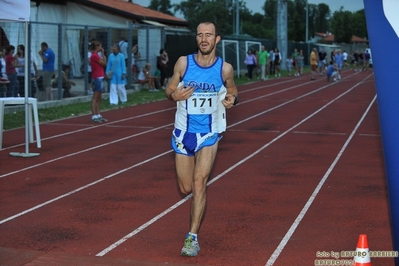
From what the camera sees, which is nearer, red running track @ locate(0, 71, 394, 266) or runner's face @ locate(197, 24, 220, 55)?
runner's face @ locate(197, 24, 220, 55)

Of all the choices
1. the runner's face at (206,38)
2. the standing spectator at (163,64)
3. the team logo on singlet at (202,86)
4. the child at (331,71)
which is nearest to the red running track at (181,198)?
the team logo on singlet at (202,86)

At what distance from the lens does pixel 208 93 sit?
7.23m

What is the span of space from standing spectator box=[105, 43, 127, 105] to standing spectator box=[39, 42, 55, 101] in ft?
5.09

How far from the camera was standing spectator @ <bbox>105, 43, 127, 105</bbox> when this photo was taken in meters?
21.4

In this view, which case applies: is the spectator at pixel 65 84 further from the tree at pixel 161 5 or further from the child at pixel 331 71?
the tree at pixel 161 5

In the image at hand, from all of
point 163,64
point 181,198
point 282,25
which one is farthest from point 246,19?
point 181,198

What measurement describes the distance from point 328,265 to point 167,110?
1560 centimetres

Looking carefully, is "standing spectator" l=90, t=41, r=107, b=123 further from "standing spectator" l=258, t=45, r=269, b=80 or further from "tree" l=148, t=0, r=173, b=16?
"tree" l=148, t=0, r=173, b=16

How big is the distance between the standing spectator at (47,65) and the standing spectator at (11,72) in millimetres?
1735

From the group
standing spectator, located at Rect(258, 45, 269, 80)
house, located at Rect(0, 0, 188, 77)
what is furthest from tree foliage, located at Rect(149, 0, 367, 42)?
house, located at Rect(0, 0, 188, 77)

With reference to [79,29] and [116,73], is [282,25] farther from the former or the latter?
[116,73]

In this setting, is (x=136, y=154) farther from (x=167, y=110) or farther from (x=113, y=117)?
(x=167, y=110)

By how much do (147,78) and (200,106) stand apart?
22631 mm

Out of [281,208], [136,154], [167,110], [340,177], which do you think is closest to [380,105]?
[281,208]
